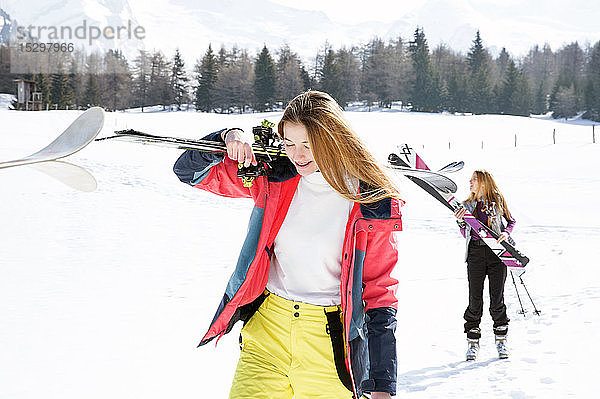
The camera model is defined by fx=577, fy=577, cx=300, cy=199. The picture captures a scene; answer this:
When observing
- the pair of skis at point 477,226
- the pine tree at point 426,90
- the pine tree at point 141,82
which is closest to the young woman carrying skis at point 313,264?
the pair of skis at point 477,226

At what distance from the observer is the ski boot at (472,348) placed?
4.88m

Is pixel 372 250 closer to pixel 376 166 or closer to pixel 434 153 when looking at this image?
pixel 376 166

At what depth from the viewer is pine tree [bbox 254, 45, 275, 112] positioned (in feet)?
197

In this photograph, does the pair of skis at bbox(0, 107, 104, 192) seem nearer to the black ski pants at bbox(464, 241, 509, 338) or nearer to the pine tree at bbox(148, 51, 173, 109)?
the black ski pants at bbox(464, 241, 509, 338)

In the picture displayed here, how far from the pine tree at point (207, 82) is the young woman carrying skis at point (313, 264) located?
60.9 m

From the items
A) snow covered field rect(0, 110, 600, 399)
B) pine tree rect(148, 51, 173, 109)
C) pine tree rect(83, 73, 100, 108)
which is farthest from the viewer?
pine tree rect(148, 51, 173, 109)

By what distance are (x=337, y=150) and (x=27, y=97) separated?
48.8 m

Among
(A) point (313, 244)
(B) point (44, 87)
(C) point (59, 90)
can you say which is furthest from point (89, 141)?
(C) point (59, 90)

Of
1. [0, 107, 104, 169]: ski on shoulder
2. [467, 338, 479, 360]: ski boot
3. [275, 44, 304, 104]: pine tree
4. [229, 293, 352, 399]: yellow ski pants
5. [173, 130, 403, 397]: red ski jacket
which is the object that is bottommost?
[467, 338, 479, 360]: ski boot

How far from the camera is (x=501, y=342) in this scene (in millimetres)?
4902

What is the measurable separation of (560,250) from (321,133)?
911cm

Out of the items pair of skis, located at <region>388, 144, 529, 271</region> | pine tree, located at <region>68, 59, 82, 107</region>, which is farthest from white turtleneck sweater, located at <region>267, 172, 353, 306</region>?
pine tree, located at <region>68, 59, 82, 107</region>

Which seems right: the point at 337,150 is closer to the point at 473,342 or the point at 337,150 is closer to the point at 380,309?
the point at 380,309

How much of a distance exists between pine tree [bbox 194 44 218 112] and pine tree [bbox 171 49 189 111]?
3634 mm
